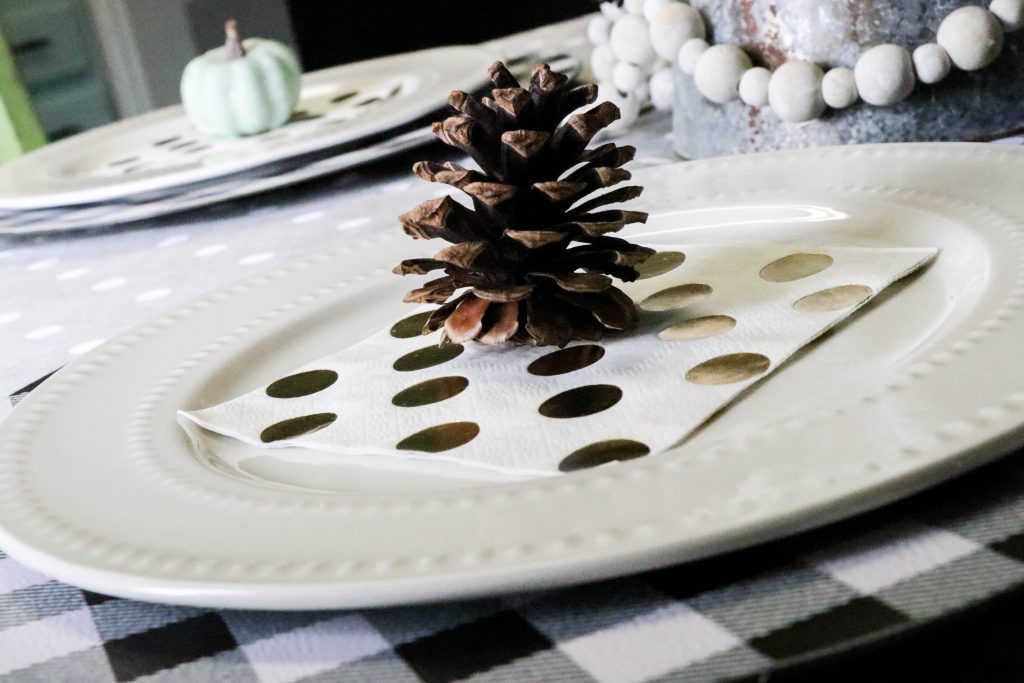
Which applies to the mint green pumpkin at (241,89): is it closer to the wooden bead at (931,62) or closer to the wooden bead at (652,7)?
the wooden bead at (652,7)

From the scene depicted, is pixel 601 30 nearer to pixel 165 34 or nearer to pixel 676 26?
pixel 676 26

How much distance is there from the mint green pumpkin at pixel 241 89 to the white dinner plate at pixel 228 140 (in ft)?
0.04

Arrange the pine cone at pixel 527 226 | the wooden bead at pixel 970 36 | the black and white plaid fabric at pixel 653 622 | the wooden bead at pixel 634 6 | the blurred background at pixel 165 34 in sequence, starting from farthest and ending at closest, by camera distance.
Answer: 1. the blurred background at pixel 165 34
2. the wooden bead at pixel 634 6
3. the wooden bead at pixel 970 36
4. the pine cone at pixel 527 226
5. the black and white plaid fabric at pixel 653 622

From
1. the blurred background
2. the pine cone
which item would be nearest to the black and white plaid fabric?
the pine cone

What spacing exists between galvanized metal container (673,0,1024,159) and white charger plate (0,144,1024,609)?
0.23 ft

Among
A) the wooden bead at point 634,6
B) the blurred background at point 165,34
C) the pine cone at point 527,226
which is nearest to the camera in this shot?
the pine cone at point 527,226

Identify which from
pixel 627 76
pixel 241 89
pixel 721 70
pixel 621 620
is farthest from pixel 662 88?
pixel 621 620

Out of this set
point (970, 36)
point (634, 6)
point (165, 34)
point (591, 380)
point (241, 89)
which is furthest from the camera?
point (165, 34)

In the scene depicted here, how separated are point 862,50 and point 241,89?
1.50ft

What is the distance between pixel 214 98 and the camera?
767mm

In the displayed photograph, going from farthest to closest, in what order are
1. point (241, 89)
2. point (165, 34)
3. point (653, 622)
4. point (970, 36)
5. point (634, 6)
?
point (165, 34) < point (241, 89) < point (634, 6) < point (970, 36) < point (653, 622)

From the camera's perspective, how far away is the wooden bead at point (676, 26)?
0.52 m

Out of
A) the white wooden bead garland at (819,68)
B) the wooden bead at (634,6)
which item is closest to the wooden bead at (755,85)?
the white wooden bead garland at (819,68)

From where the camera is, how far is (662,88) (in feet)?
2.07
